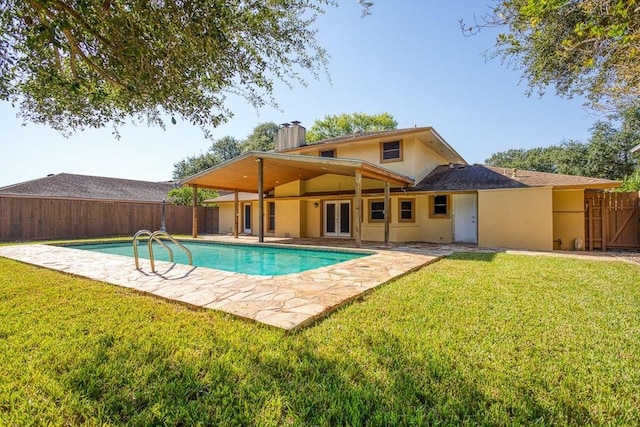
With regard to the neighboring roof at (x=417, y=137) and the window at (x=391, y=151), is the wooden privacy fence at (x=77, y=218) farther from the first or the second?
the window at (x=391, y=151)

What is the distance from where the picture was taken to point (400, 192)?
14.1 metres

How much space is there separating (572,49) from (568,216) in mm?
9421

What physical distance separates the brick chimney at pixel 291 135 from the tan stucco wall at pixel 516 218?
1025 cm

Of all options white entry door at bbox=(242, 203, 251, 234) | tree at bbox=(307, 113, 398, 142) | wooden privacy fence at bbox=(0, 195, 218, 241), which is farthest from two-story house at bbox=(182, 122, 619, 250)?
tree at bbox=(307, 113, 398, 142)

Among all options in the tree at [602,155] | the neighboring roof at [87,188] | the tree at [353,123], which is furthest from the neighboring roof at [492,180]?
the tree at [353,123]

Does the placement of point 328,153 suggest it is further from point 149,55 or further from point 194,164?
point 194,164

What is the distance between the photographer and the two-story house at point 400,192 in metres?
11.7

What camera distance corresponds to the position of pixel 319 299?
4.55 meters

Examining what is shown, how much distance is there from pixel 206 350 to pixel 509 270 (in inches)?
269

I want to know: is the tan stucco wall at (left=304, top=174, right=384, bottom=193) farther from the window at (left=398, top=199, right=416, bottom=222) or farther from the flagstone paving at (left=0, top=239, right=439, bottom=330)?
the flagstone paving at (left=0, top=239, right=439, bottom=330)

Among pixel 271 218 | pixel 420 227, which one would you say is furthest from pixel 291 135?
pixel 420 227

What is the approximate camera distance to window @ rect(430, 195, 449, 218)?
14078 mm

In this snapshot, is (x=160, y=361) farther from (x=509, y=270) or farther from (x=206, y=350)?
(x=509, y=270)

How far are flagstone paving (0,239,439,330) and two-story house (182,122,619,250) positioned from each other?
4517mm
